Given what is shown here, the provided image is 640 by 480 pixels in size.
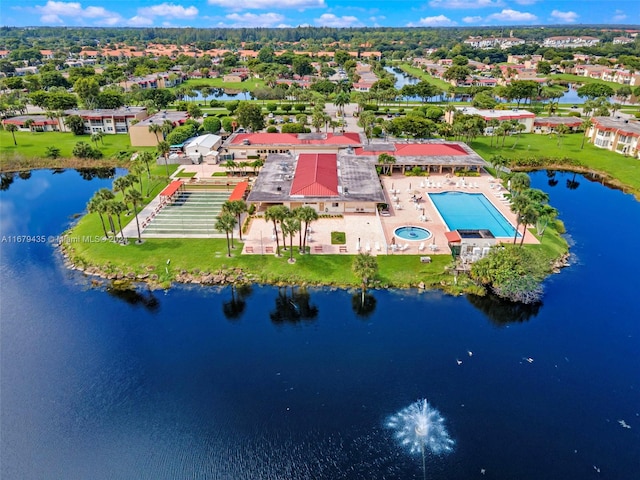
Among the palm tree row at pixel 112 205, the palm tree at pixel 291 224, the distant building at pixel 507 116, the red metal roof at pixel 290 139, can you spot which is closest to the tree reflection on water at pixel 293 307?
the palm tree at pixel 291 224

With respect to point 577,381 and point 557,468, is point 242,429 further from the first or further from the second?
point 577,381

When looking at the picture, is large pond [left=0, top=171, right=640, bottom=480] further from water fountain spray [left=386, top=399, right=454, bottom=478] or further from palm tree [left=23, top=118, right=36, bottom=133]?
palm tree [left=23, top=118, right=36, bottom=133]

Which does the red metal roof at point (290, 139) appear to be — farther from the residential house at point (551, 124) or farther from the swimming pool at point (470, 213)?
the residential house at point (551, 124)

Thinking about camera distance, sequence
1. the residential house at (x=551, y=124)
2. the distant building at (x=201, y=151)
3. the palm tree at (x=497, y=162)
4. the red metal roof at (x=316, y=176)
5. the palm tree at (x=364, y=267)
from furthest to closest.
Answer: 1. the residential house at (x=551, y=124)
2. the distant building at (x=201, y=151)
3. the palm tree at (x=497, y=162)
4. the red metal roof at (x=316, y=176)
5. the palm tree at (x=364, y=267)

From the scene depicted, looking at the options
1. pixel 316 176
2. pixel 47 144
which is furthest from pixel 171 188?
pixel 47 144

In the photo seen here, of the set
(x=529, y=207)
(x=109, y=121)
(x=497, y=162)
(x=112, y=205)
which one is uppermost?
(x=529, y=207)

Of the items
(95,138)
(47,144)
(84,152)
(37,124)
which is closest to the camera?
(84,152)

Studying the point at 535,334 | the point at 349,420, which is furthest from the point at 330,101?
the point at 349,420

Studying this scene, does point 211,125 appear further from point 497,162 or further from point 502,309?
point 502,309
